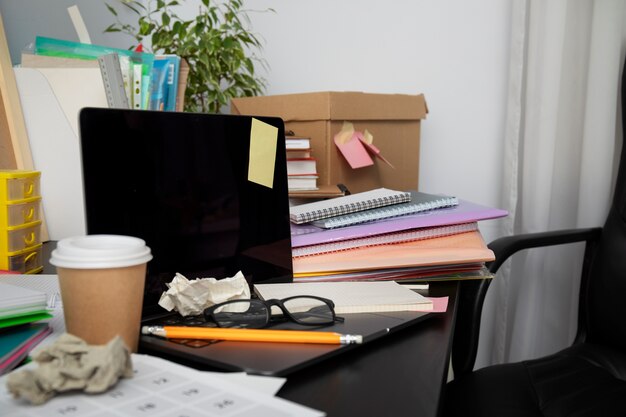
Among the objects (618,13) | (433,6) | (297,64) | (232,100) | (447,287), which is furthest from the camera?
(297,64)

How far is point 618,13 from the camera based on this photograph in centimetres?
147

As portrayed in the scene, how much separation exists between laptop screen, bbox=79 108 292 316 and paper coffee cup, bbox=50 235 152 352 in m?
0.12

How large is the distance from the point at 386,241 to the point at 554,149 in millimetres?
909

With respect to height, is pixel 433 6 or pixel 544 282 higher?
pixel 433 6

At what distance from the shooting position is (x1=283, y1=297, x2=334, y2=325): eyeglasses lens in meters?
0.63

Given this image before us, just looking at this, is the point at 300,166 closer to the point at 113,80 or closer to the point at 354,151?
the point at 354,151

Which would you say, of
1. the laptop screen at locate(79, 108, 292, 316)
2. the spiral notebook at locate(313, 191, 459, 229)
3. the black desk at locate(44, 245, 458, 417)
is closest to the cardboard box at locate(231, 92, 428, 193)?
the spiral notebook at locate(313, 191, 459, 229)

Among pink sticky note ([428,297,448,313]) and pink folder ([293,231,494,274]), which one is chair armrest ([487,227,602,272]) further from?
pink sticky note ([428,297,448,313])

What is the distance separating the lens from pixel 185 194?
72 centimetres

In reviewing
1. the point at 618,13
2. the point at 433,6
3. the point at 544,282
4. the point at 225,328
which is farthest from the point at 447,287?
the point at 433,6

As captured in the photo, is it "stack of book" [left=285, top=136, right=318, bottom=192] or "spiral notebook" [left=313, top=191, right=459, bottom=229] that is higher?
"stack of book" [left=285, top=136, right=318, bottom=192]

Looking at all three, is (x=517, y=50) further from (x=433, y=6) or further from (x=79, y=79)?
(x=79, y=79)

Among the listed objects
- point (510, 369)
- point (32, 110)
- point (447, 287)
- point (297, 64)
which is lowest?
point (510, 369)

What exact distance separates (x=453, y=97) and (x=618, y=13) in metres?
0.50
